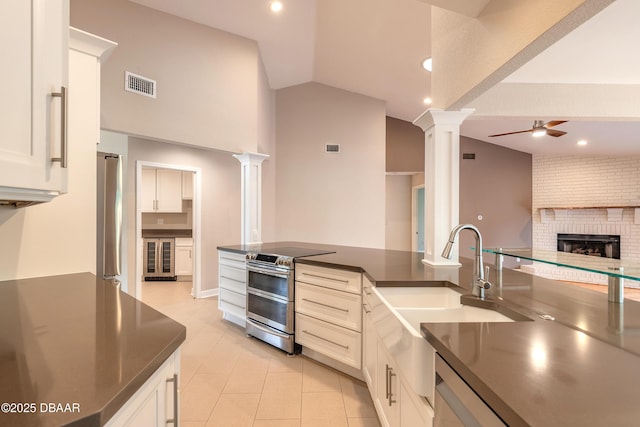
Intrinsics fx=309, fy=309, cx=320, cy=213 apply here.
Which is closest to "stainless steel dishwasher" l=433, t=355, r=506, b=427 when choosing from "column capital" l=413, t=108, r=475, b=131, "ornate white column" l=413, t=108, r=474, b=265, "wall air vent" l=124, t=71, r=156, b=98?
"ornate white column" l=413, t=108, r=474, b=265

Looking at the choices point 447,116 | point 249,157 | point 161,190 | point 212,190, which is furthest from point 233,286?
point 161,190

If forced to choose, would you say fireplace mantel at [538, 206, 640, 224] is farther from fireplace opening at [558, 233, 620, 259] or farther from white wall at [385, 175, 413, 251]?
white wall at [385, 175, 413, 251]

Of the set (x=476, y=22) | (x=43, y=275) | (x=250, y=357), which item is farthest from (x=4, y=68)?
(x=250, y=357)

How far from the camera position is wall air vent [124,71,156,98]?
3.26 metres

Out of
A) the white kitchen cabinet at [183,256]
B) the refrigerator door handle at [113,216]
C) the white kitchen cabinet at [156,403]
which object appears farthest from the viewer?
the white kitchen cabinet at [183,256]

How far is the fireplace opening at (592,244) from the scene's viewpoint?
20.4 feet

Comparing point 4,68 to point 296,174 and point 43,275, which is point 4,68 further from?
point 296,174

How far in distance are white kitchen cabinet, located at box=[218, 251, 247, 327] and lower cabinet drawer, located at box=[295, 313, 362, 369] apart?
955mm

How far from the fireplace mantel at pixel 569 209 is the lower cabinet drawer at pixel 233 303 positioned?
663 centimetres

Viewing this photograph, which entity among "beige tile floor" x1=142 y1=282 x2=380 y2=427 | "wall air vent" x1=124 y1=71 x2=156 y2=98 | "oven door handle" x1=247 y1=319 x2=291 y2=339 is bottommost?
"beige tile floor" x1=142 y1=282 x2=380 y2=427

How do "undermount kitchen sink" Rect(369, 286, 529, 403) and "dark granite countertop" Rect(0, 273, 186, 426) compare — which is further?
"undermount kitchen sink" Rect(369, 286, 529, 403)

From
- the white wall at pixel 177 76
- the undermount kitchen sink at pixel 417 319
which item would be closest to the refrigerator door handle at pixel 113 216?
the white wall at pixel 177 76

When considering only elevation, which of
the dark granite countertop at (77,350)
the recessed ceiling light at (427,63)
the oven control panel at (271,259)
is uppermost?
the recessed ceiling light at (427,63)

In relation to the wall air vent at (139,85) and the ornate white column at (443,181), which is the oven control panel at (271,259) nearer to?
the ornate white column at (443,181)
